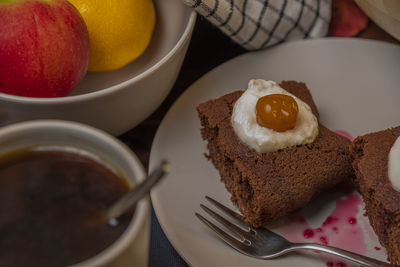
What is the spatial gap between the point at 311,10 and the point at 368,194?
0.69 m

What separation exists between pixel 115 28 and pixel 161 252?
615mm

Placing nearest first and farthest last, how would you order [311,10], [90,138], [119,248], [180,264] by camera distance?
[119,248], [90,138], [180,264], [311,10]

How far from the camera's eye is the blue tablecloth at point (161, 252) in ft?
4.23

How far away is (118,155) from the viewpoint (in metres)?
0.87

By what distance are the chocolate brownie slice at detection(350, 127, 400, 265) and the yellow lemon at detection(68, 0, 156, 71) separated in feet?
2.23

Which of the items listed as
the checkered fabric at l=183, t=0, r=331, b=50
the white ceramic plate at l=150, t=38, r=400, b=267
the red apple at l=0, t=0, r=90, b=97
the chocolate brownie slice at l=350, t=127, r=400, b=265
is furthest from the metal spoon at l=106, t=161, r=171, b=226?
the checkered fabric at l=183, t=0, r=331, b=50

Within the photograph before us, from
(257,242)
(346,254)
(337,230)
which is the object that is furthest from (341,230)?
(257,242)

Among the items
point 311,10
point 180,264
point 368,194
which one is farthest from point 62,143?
point 311,10

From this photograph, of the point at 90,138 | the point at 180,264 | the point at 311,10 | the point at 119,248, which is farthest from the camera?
the point at 311,10

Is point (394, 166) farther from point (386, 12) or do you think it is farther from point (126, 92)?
point (126, 92)

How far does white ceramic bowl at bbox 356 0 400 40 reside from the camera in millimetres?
1434

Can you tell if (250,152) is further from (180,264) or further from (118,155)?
(118,155)

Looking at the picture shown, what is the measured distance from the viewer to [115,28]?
138cm

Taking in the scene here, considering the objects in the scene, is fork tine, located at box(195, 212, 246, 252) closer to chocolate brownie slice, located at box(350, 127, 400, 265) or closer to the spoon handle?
chocolate brownie slice, located at box(350, 127, 400, 265)
